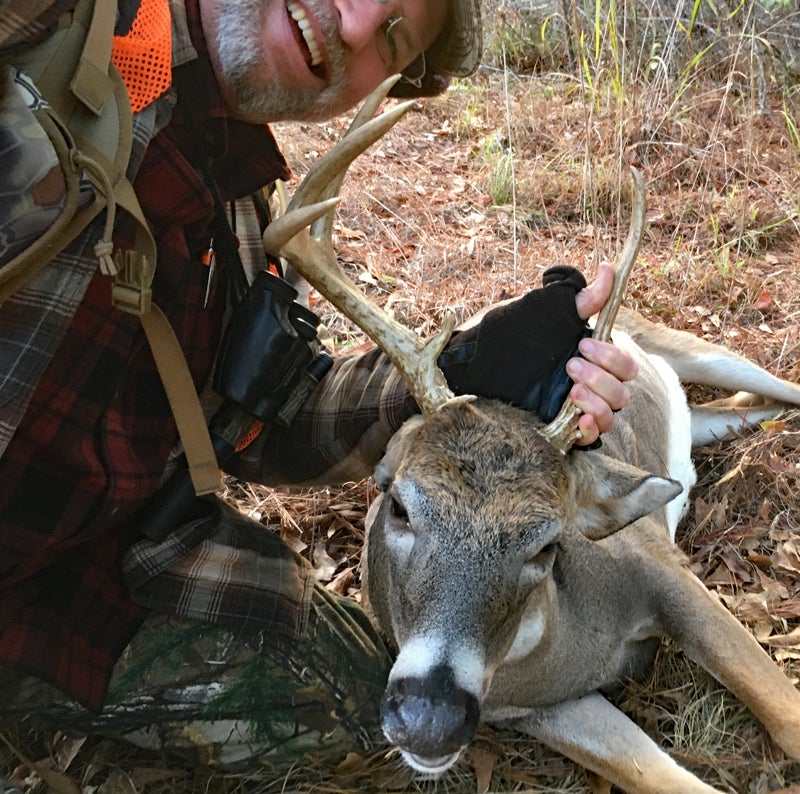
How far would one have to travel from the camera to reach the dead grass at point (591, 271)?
10.8 feet

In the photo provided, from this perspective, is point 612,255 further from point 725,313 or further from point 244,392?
point 244,392

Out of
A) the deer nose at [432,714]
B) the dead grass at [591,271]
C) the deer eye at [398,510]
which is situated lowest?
the dead grass at [591,271]

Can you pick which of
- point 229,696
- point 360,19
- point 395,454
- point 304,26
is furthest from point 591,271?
point 229,696

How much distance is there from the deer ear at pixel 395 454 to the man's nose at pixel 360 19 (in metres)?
1.39

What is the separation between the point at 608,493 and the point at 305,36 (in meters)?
1.91

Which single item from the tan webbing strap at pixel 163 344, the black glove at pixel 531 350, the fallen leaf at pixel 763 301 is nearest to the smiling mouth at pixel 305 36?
the tan webbing strap at pixel 163 344

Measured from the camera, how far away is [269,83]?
124 inches

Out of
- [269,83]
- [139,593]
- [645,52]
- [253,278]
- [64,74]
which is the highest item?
[64,74]

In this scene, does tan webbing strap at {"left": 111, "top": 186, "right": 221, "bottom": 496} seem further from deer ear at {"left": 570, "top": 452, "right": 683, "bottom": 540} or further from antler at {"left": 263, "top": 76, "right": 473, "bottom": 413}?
deer ear at {"left": 570, "top": 452, "right": 683, "bottom": 540}

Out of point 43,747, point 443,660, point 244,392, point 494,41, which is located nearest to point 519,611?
point 443,660

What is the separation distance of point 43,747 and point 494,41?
758 centimetres

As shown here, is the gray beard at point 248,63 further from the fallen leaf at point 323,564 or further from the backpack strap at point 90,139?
the fallen leaf at point 323,564

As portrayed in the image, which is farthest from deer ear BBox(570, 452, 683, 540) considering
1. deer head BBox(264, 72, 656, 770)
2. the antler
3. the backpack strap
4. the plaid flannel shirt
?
the backpack strap

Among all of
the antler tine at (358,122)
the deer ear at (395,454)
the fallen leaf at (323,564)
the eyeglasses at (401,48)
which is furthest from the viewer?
the fallen leaf at (323,564)
